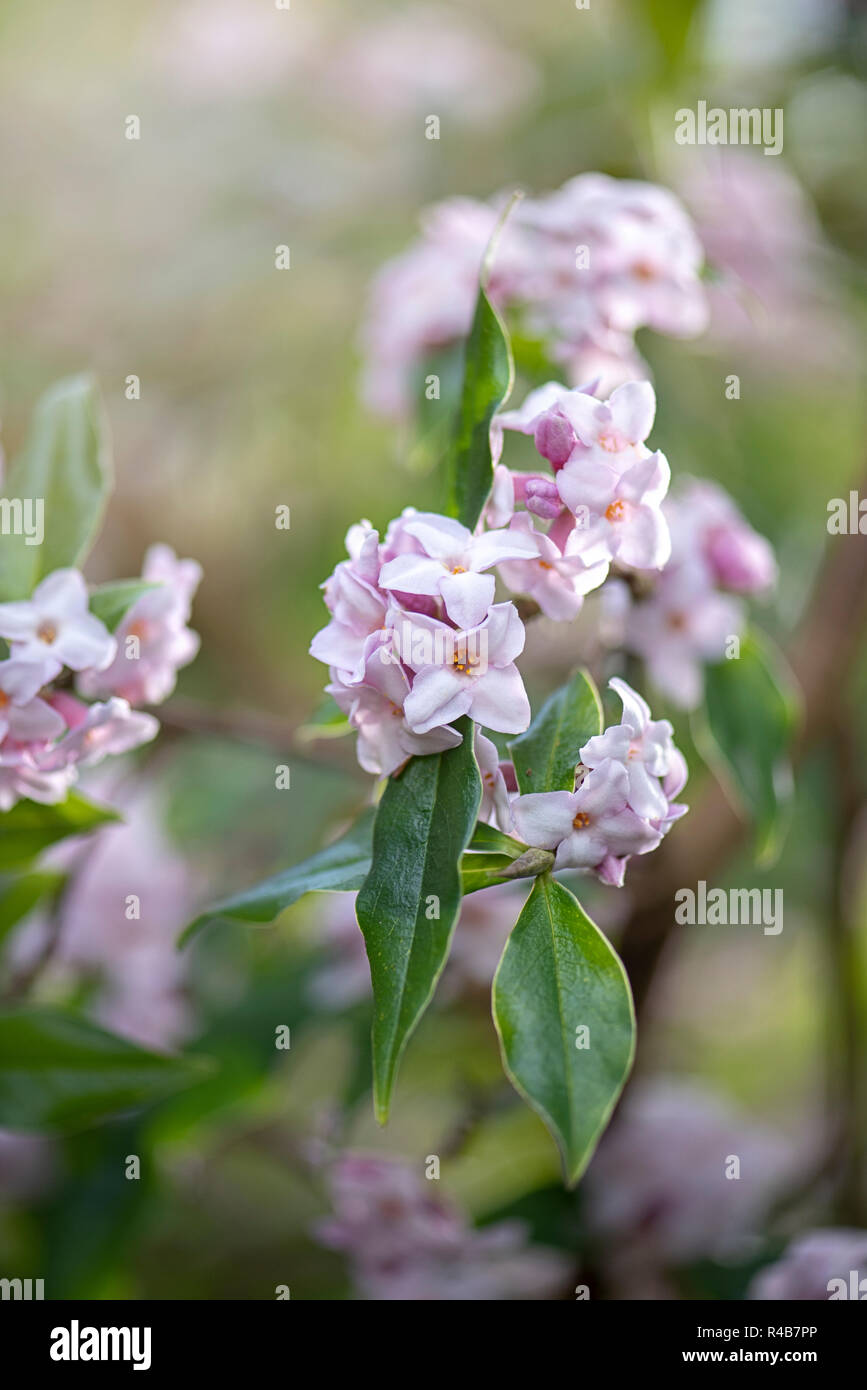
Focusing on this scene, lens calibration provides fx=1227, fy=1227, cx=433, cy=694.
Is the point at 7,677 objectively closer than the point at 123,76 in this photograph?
Yes

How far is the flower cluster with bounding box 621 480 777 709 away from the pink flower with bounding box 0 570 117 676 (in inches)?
14.1

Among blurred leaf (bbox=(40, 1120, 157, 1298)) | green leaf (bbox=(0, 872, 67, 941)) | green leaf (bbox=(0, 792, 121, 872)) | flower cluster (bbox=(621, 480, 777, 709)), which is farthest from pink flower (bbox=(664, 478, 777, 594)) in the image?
blurred leaf (bbox=(40, 1120, 157, 1298))

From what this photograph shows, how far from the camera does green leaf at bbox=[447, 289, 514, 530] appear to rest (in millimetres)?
634

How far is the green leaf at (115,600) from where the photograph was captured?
727mm

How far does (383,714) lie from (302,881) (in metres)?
0.11

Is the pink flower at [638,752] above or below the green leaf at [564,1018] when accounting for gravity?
above

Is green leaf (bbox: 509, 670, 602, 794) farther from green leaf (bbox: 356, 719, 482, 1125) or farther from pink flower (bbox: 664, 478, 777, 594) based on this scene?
pink flower (bbox: 664, 478, 777, 594)

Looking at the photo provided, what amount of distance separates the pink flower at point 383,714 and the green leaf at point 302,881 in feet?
0.19

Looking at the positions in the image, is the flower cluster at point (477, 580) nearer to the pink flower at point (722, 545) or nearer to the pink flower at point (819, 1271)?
the pink flower at point (722, 545)

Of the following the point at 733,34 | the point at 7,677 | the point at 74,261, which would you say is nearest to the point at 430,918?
the point at 7,677

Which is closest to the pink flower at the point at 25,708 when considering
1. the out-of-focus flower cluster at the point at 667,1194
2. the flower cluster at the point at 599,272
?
the flower cluster at the point at 599,272
